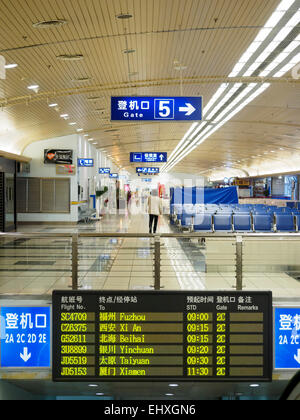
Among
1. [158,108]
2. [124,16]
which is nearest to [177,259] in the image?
[158,108]

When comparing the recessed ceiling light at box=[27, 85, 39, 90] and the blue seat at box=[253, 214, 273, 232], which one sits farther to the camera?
the blue seat at box=[253, 214, 273, 232]

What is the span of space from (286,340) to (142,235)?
79.2 inches

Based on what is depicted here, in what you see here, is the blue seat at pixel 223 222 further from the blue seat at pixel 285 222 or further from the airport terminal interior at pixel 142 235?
the blue seat at pixel 285 222

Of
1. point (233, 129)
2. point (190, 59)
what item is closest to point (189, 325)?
point (190, 59)

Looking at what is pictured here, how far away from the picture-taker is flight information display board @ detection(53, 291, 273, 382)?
14.6ft

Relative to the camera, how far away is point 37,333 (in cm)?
507

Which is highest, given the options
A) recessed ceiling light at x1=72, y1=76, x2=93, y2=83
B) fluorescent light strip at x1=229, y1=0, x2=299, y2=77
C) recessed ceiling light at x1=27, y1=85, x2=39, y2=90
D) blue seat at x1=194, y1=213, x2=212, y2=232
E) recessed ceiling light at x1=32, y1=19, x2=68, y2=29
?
fluorescent light strip at x1=229, y1=0, x2=299, y2=77

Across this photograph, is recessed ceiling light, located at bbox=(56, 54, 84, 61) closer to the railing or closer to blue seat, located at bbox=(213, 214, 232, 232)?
the railing

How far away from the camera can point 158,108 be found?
9680 millimetres

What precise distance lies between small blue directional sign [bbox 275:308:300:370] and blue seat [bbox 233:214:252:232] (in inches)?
349

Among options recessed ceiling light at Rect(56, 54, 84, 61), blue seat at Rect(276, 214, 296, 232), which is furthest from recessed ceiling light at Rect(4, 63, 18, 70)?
blue seat at Rect(276, 214, 296, 232)

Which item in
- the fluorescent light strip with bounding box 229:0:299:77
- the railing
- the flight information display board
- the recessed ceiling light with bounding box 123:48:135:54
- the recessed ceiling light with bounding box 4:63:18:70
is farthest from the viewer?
the recessed ceiling light with bounding box 4:63:18:70

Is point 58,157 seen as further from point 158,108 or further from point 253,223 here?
point 158,108

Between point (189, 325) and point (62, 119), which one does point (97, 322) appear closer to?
point (189, 325)
